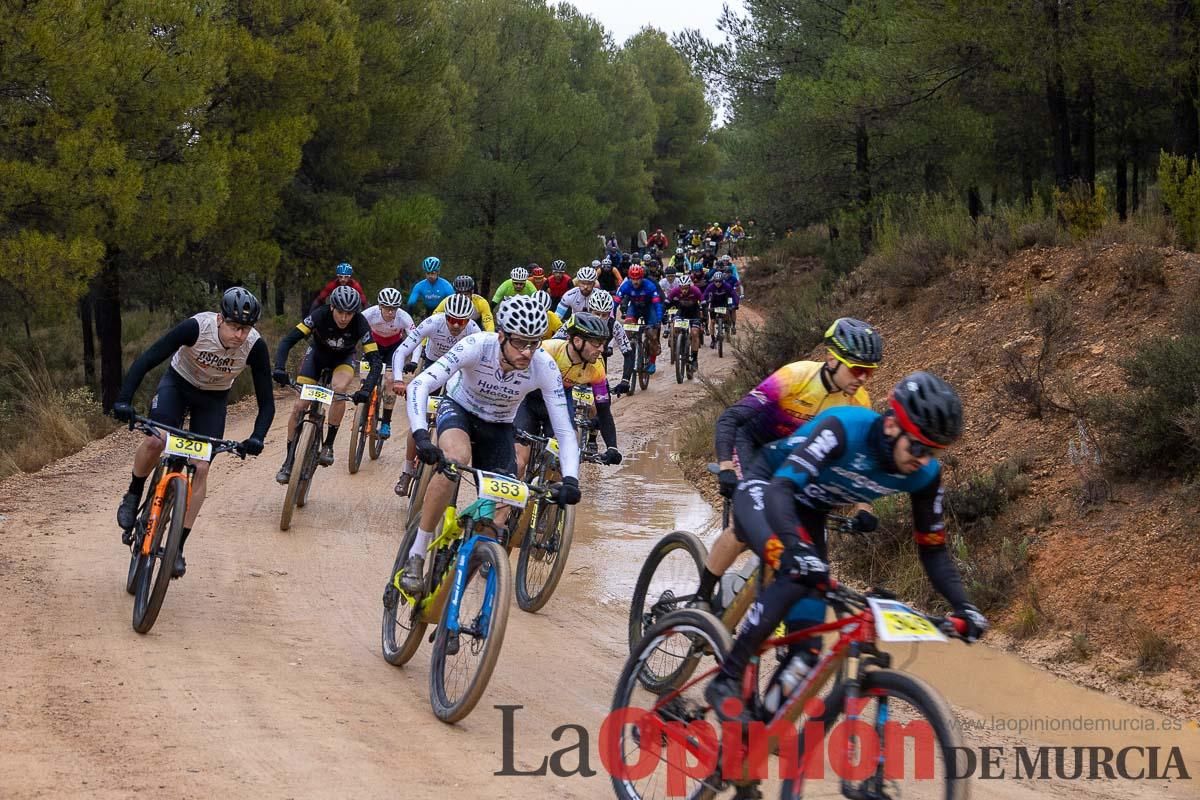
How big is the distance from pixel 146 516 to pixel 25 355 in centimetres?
2406

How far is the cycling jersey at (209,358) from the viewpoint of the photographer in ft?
27.1

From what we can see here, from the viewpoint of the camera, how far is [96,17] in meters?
17.8

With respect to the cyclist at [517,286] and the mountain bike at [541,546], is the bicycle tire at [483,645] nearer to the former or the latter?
the mountain bike at [541,546]

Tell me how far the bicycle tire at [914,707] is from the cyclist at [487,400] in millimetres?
2555

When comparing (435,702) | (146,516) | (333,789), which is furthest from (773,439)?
(146,516)

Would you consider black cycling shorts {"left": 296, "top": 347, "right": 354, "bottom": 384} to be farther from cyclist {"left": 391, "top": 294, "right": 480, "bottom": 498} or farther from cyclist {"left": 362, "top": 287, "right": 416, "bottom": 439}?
cyclist {"left": 362, "top": 287, "right": 416, "bottom": 439}

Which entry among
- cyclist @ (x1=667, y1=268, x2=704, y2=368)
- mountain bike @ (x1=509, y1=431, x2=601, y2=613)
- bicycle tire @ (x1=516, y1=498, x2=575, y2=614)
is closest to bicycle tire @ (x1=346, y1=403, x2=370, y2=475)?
mountain bike @ (x1=509, y1=431, x2=601, y2=613)

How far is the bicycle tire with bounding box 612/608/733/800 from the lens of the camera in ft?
15.7

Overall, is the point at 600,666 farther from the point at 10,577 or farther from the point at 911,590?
the point at 10,577

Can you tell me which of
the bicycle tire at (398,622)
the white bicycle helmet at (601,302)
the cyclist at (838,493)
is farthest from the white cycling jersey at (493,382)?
the white bicycle helmet at (601,302)

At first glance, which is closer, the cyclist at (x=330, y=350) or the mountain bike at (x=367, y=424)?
the cyclist at (x=330, y=350)

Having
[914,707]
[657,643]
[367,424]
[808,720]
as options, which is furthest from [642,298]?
[914,707]

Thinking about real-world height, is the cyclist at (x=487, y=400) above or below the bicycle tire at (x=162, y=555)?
above

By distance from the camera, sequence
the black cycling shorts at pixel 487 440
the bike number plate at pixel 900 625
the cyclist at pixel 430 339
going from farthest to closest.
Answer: the cyclist at pixel 430 339, the black cycling shorts at pixel 487 440, the bike number plate at pixel 900 625
